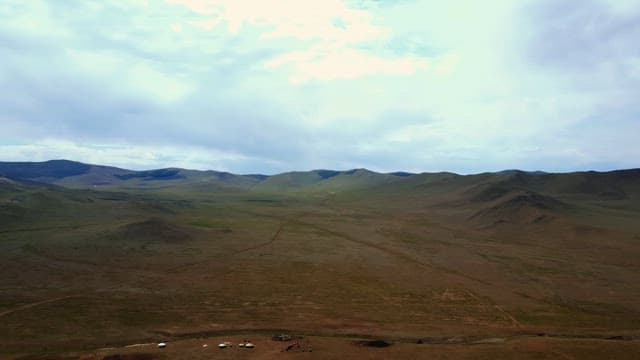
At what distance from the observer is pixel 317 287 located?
232ft

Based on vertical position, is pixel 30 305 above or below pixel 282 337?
below

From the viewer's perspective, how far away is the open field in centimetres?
4881

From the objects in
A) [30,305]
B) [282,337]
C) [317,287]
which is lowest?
[30,305]

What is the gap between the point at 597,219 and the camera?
150 metres

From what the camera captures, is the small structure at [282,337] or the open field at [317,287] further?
the open field at [317,287]

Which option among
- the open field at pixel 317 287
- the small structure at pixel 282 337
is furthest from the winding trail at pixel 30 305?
the small structure at pixel 282 337

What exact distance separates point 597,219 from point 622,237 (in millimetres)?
35079

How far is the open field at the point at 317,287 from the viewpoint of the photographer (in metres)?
48.8

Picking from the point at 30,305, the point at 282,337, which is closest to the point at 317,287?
the point at 282,337

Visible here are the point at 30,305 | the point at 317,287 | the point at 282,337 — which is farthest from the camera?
the point at 317,287

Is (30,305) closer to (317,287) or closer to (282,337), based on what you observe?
(282,337)

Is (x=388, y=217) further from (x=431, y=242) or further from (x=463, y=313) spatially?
(x=463, y=313)

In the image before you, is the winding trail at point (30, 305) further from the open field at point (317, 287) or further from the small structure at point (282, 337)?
the small structure at point (282, 337)

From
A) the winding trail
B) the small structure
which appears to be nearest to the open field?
the winding trail
